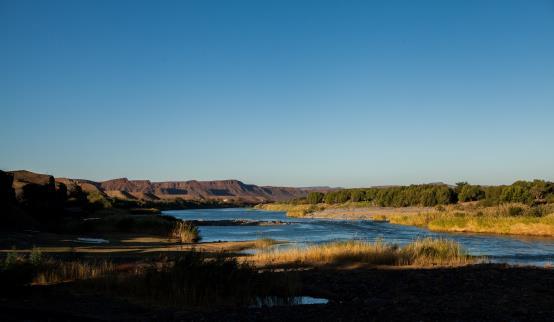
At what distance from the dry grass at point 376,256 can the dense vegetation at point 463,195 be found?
50.3 meters

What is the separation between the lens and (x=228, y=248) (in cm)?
3159

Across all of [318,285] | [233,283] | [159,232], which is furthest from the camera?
[159,232]

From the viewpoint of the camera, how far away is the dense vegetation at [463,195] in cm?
7306

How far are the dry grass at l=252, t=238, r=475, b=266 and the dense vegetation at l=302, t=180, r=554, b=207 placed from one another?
5028 cm

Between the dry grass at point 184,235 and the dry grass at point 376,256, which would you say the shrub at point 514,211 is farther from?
the dry grass at point 376,256

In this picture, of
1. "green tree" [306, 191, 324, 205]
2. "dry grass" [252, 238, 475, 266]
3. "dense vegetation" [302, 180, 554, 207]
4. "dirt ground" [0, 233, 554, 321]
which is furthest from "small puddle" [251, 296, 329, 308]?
"green tree" [306, 191, 324, 205]

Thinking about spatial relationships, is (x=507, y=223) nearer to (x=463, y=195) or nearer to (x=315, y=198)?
(x=463, y=195)

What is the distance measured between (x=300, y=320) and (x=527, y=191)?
234 ft

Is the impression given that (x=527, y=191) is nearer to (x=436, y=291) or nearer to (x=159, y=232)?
(x=159, y=232)

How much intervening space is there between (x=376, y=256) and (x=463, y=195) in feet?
220

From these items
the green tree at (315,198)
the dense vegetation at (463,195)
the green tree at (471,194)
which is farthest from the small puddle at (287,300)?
the green tree at (315,198)

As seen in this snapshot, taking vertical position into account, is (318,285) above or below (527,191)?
below

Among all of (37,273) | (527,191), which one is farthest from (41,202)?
(527,191)

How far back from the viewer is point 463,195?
8550 cm
